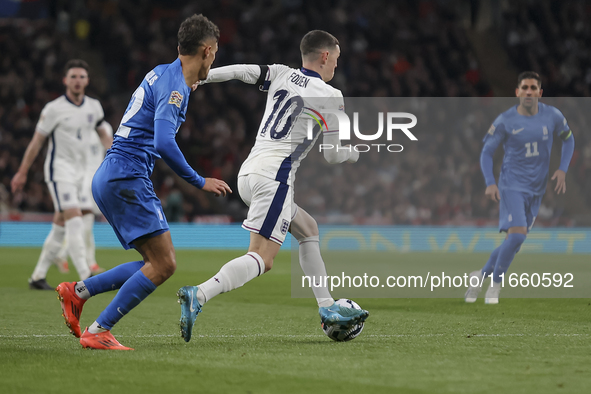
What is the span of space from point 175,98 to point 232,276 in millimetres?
1121

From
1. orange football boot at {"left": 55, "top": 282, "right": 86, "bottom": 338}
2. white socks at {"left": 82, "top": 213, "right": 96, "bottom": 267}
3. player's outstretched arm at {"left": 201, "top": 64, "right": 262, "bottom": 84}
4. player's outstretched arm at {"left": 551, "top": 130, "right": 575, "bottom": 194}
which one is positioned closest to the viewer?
orange football boot at {"left": 55, "top": 282, "right": 86, "bottom": 338}

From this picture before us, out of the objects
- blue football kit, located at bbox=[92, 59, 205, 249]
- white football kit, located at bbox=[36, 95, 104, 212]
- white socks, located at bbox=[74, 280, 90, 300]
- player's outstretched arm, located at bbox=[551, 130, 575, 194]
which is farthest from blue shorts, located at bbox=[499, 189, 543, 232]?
white football kit, located at bbox=[36, 95, 104, 212]

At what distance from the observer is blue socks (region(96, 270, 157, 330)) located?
15.6 ft

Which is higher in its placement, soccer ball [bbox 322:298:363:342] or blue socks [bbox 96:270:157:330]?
blue socks [bbox 96:270:157:330]

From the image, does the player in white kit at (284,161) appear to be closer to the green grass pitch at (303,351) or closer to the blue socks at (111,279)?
the green grass pitch at (303,351)

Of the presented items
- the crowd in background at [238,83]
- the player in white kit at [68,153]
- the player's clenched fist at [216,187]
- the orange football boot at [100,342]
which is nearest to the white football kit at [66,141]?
the player in white kit at [68,153]

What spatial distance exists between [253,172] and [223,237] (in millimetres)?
13383

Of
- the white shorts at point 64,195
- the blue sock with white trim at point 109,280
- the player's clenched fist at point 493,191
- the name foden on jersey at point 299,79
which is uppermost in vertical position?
the name foden on jersey at point 299,79

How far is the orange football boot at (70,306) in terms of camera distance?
195 inches

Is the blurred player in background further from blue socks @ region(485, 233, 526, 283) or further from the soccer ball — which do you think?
the soccer ball

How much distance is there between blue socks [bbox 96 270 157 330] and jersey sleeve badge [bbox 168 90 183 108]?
1.05 metres

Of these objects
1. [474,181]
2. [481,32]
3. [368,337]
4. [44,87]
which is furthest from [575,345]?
[481,32]

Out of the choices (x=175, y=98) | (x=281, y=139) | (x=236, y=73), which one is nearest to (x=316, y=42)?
(x=236, y=73)

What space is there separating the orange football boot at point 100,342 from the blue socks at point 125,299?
6 cm
